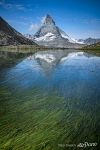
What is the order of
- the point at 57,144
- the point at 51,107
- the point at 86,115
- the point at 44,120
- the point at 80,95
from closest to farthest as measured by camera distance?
the point at 57,144 → the point at 44,120 → the point at 86,115 → the point at 51,107 → the point at 80,95

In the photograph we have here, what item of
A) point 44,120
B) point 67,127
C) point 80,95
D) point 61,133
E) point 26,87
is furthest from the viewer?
point 26,87

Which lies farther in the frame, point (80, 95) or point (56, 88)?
point (56, 88)

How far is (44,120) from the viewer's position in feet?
48.7

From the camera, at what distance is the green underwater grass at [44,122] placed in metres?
11.8

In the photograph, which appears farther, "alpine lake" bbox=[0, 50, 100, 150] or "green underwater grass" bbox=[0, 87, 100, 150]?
"green underwater grass" bbox=[0, 87, 100, 150]

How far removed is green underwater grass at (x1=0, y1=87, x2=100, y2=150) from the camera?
11.8 meters

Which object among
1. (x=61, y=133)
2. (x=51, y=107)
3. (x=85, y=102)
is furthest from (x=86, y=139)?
(x=85, y=102)

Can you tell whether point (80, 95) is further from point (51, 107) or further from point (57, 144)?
point (57, 144)

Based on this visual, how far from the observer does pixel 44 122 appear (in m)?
14.5

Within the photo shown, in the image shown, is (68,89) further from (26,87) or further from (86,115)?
(86,115)

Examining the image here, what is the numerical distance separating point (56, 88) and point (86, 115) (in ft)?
31.6

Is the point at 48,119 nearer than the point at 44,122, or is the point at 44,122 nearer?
the point at 44,122

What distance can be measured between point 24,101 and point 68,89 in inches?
299

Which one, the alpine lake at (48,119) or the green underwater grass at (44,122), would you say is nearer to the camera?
the alpine lake at (48,119)
